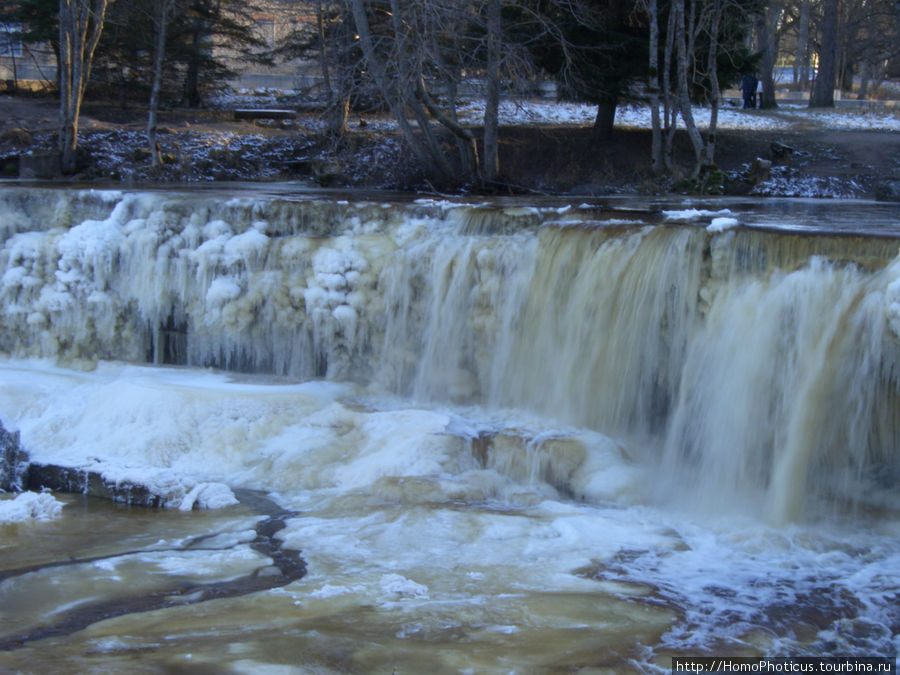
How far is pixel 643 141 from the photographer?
66.6ft

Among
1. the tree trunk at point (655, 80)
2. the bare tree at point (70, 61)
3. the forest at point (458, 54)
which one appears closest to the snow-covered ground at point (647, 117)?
the forest at point (458, 54)

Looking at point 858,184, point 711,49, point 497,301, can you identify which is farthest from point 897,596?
point 858,184

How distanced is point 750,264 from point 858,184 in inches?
427

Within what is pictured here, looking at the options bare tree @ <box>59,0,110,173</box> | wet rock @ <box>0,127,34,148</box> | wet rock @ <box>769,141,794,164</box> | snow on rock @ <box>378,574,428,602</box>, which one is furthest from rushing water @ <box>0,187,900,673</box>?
wet rock @ <box>0,127,34,148</box>

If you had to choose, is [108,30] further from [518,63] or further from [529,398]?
[529,398]

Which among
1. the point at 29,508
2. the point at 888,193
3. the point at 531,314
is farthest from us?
the point at 888,193

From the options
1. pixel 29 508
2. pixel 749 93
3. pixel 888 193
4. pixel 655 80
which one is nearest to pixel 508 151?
pixel 655 80

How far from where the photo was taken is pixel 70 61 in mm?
18922

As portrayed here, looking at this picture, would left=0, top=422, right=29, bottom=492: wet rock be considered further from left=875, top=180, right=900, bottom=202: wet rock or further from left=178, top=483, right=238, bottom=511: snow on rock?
left=875, top=180, right=900, bottom=202: wet rock

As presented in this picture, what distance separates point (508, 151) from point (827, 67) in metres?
13.9

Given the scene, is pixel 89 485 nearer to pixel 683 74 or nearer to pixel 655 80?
pixel 683 74

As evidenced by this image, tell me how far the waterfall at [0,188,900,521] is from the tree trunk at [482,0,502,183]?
Result: 17.8ft

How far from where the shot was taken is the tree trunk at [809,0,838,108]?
28141mm

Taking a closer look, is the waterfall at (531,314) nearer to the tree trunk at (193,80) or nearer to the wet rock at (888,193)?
the wet rock at (888,193)
